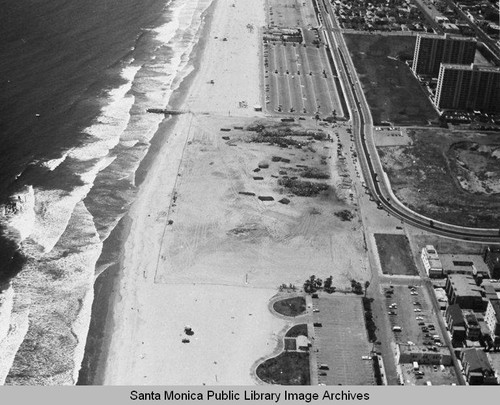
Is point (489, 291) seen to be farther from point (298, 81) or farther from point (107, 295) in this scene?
point (298, 81)

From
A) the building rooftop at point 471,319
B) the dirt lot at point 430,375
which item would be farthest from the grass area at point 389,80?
the dirt lot at point 430,375

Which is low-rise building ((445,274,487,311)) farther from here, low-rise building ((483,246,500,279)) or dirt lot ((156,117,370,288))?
dirt lot ((156,117,370,288))

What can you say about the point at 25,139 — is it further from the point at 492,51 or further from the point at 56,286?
the point at 492,51

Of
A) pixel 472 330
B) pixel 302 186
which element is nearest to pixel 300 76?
pixel 302 186

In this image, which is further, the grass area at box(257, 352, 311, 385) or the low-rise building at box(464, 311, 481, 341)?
the low-rise building at box(464, 311, 481, 341)

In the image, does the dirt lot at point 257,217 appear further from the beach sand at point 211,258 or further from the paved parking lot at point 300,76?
the paved parking lot at point 300,76

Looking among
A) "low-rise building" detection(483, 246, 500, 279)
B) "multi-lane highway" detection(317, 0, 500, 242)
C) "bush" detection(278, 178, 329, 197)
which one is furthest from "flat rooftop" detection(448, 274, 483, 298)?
"bush" detection(278, 178, 329, 197)
